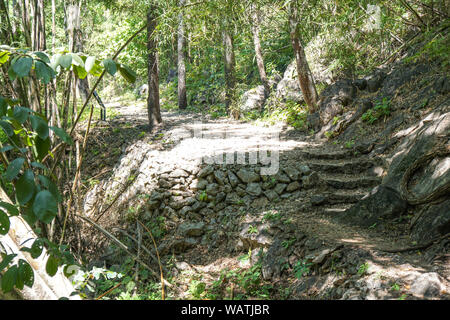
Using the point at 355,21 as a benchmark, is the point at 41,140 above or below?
below

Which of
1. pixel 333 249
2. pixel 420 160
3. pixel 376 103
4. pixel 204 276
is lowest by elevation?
pixel 204 276

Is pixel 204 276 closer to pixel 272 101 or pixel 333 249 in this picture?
pixel 333 249

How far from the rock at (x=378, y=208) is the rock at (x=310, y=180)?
3.40 ft

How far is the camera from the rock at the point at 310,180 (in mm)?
5086

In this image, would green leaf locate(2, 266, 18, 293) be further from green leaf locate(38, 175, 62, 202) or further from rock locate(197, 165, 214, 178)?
rock locate(197, 165, 214, 178)

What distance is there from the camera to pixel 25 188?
0.95 m

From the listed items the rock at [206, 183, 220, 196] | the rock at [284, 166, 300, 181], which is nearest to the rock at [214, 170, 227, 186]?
the rock at [206, 183, 220, 196]

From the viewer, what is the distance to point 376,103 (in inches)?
257

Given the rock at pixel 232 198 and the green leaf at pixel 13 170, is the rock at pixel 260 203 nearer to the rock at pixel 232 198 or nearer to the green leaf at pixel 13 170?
the rock at pixel 232 198

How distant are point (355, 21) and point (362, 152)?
7.01ft

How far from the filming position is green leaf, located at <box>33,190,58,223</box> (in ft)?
3.05

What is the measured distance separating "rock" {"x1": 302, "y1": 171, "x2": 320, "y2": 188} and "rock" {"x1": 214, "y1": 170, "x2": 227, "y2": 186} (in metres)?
1.24
